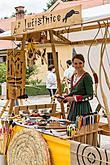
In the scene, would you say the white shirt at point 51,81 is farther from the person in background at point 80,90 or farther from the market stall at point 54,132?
the person in background at point 80,90

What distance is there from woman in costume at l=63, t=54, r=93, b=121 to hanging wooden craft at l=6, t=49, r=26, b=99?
85cm

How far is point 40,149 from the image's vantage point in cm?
326

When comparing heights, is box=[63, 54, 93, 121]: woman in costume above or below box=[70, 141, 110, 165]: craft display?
above

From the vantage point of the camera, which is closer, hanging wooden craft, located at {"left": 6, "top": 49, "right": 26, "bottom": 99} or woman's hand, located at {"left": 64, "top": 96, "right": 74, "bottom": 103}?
woman's hand, located at {"left": 64, "top": 96, "right": 74, "bottom": 103}

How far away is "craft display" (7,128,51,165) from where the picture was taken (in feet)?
10.6

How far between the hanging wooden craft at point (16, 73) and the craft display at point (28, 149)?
1075 millimetres

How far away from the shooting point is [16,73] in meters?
4.61

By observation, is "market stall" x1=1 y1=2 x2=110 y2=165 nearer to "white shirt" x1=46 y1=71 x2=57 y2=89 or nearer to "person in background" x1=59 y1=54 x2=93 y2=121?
"person in background" x1=59 y1=54 x2=93 y2=121

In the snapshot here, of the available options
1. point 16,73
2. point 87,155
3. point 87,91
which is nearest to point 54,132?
point 87,155

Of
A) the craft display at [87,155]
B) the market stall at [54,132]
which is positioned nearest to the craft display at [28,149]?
the market stall at [54,132]

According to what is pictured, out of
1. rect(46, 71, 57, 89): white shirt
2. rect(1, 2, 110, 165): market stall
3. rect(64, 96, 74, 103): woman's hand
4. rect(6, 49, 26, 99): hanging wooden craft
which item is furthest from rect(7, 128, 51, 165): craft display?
rect(46, 71, 57, 89): white shirt

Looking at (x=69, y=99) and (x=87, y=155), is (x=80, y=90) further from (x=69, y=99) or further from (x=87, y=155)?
(x=87, y=155)

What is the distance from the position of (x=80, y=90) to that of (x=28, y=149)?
91 centimetres

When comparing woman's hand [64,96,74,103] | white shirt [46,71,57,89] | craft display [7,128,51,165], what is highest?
white shirt [46,71,57,89]
